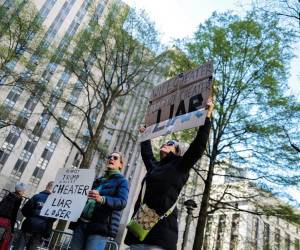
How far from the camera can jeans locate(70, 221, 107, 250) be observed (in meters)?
3.85

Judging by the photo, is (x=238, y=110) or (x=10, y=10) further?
(x=10, y=10)

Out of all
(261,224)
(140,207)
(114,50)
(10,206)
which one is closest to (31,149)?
(114,50)

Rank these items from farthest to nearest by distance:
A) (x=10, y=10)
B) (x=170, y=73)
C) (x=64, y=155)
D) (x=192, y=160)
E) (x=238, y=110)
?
1. (x=64, y=155)
2. (x=10, y=10)
3. (x=170, y=73)
4. (x=238, y=110)
5. (x=192, y=160)

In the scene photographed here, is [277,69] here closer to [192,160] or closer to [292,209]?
[292,209]

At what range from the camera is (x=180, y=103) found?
4.04 m

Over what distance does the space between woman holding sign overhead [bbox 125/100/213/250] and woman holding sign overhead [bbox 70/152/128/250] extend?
75 cm

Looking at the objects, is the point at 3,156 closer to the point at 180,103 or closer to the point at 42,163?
the point at 42,163

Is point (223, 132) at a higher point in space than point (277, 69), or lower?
lower

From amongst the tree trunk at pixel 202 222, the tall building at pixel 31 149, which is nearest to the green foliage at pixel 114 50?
the tree trunk at pixel 202 222

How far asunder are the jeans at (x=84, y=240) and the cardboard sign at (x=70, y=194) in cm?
21

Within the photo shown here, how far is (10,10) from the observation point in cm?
1916

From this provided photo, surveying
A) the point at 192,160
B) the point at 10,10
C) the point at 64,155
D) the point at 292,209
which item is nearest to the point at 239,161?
the point at 292,209

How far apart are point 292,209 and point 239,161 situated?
242 centimetres

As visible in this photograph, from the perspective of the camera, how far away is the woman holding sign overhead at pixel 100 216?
3848 mm
